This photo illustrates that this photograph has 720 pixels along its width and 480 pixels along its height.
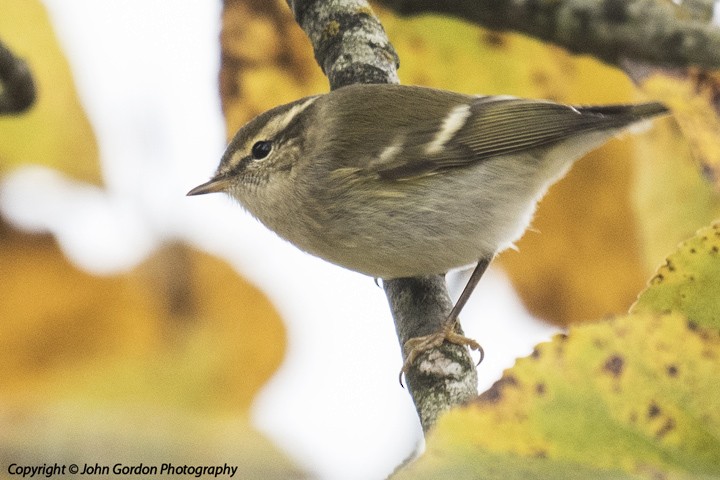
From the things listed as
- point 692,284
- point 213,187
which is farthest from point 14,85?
point 692,284

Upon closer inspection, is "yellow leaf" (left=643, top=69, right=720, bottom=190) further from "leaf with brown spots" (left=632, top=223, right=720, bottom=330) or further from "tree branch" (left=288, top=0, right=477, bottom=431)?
"tree branch" (left=288, top=0, right=477, bottom=431)

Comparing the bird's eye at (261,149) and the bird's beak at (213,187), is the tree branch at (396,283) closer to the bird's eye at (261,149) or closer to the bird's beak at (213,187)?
the bird's eye at (261,149)

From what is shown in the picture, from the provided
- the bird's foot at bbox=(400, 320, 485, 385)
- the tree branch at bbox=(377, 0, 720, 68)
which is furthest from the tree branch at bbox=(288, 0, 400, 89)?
the bird's foot at bbox=(400, 320, 485, 385)

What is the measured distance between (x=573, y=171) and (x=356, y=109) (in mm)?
647

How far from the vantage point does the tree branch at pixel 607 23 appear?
5.67ft

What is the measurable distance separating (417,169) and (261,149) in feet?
1.68

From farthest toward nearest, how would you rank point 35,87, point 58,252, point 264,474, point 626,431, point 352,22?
1. point 352,22
2. point 35,87
3. point 58,252
4. point 264,474
5. point 626,431

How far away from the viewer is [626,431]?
2.26ft

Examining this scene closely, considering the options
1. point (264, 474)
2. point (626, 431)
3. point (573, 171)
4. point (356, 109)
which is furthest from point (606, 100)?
point (626, 431)

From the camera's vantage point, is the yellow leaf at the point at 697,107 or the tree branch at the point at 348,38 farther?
the tree branch at the point at 348,38

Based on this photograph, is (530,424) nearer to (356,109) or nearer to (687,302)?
(687,302)

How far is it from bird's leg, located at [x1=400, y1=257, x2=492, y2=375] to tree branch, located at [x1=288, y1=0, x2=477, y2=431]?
0.02 m

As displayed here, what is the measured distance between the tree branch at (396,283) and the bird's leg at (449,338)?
0.08 feet

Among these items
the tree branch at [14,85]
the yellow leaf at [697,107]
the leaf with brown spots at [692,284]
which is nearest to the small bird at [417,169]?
the tree branch at [14,85]
